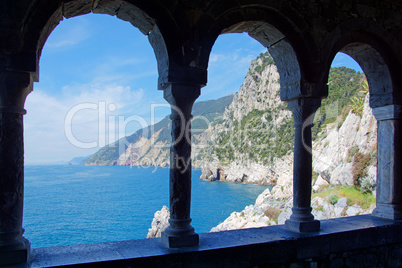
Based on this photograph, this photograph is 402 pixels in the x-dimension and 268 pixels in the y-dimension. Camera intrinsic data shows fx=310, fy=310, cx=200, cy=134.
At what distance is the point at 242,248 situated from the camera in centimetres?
329

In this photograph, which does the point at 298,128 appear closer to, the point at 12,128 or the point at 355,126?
the point at 12,128

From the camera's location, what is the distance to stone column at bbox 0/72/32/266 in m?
2.75

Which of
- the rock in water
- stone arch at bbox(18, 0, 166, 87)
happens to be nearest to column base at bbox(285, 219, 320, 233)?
stone arch at bbox(18, 0, 166, 87)

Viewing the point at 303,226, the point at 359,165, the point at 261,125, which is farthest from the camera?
the point at 261,125

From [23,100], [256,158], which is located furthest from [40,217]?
[23,100]

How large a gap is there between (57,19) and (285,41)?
2.73m

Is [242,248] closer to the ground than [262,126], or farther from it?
closer to the ground

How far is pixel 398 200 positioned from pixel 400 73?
1.94 m

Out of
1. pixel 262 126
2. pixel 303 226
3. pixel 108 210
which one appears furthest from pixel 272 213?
pixel 108 210

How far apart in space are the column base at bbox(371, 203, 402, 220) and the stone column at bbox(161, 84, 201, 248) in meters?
3.20

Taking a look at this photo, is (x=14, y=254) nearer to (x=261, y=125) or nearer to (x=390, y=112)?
(x=390, y=112)

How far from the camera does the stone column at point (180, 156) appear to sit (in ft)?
10.9

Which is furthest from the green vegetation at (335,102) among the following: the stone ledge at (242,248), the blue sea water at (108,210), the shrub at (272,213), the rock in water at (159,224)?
the stone ledge at (242,248)

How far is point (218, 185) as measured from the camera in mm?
67875
